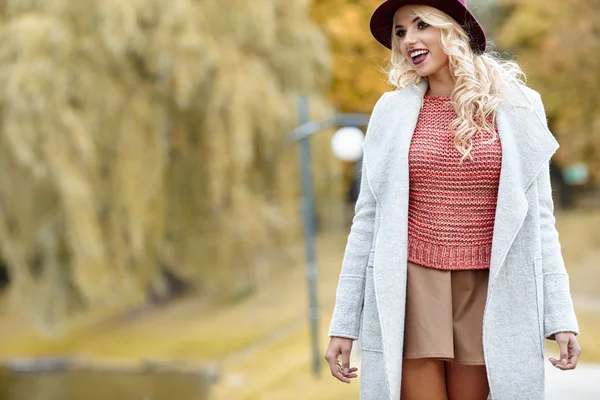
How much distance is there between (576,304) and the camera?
1877 centimetres

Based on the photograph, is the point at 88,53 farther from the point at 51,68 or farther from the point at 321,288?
the point at 321,288

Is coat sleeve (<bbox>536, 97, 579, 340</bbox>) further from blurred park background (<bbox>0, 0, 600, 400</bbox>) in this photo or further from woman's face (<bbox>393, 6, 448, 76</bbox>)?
blurred park background (<bbox>0, 0, 600, 400</bbox>)

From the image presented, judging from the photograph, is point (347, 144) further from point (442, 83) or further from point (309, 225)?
point (442, 83)

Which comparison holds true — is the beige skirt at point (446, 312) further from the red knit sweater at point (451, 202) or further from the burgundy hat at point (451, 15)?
the burgundy hat at point (451, 15)

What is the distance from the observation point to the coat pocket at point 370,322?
2.64 metres

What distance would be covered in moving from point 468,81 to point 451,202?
1.01ft

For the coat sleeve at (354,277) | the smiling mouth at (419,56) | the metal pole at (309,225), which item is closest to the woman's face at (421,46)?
the smiling mouth at (419,56)

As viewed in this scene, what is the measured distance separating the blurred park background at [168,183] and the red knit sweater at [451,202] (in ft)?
30.7

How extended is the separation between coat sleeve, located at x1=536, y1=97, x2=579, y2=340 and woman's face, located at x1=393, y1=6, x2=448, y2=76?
37 centimetres

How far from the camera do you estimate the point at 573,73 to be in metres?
19.0

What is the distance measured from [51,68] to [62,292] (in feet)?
13.7

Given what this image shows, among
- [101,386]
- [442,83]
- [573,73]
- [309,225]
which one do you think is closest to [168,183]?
[309,225]

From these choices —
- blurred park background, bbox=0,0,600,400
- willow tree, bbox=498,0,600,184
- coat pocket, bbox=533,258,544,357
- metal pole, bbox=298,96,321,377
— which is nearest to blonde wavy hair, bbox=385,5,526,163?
coat pocket, bbox=533,258,544,357

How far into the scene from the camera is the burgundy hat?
8.69ft
